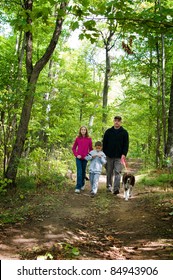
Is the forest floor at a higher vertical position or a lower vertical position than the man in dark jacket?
lower

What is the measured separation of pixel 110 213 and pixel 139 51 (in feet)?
38.1

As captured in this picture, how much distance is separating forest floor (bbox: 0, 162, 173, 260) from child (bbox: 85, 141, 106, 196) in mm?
484

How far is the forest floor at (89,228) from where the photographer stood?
4.30m

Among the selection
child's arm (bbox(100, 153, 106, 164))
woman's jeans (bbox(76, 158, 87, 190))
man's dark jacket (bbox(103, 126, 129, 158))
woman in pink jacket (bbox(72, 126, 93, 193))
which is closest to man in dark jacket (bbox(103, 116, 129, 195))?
man's dark jacket (bbox(103, 126, 129, 158))

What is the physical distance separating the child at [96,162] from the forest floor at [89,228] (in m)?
0.48

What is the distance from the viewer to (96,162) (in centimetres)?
888

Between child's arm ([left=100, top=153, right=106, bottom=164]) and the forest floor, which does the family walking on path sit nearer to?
child's arm ([left=100, top=153, right=106, bottom=164])

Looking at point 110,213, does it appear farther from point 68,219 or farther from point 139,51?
point 139,51

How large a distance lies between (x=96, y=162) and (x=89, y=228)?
10.5 ft

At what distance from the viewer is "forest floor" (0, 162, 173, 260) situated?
4301 mm

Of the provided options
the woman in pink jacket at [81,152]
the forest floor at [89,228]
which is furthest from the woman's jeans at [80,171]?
the forest floor at [89,228]

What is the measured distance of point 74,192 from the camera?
927 cm

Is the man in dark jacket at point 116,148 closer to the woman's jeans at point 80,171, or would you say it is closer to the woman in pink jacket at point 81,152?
the woman in pink jacket at point 81,152

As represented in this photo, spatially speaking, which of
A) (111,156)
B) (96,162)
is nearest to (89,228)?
(96,162)
